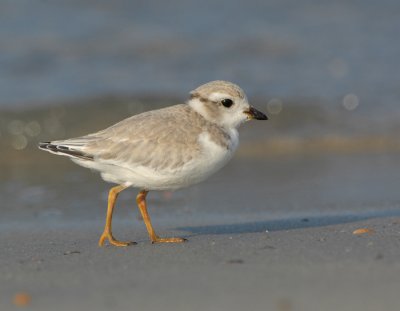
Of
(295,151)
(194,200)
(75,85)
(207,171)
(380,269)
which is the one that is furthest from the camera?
(75,85)

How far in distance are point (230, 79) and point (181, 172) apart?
8.23m

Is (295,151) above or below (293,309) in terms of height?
above

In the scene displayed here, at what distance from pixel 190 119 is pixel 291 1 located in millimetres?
11591

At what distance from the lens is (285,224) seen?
7609mm

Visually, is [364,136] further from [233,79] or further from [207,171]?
[207,171]

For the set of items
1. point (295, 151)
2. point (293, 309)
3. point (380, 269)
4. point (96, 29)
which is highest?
point (96, 29)

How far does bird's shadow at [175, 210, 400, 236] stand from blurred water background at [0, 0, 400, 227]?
17.8 inches

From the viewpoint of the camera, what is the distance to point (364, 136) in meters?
11.9

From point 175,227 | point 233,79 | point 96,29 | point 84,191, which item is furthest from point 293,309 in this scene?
point 96,29

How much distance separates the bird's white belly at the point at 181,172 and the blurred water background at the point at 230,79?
1.87m

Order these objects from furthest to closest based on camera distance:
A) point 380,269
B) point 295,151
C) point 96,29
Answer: point 96,29, point 295,151, point 380,269

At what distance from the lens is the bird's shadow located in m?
7.39

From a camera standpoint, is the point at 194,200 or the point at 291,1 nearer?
the point at 194,200

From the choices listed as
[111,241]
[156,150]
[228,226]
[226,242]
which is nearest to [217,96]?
[156,150]
